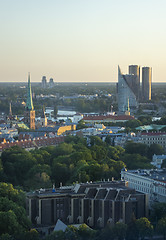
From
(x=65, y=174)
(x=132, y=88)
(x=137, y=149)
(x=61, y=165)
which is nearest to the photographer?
(x=65, y=174)

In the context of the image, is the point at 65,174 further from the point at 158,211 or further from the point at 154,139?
the point at 154,139

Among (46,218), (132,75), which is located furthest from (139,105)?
(46,218)

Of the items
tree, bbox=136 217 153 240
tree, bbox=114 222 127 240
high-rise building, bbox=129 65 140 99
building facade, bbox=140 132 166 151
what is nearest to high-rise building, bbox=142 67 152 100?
high-rise building, bbox=129 65 140 99

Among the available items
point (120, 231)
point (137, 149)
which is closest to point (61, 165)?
point (137, 149)

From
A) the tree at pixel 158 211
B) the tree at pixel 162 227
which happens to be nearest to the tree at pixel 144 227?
the tree at pixel 162 227

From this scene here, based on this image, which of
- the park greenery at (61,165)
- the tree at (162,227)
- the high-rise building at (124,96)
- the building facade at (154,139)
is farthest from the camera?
the high-rise building at (124,96)

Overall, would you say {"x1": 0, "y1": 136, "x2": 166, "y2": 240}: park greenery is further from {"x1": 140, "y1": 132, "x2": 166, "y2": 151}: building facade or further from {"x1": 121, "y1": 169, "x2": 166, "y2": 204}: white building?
{"x1": 140, "y1": 132, "x2": 166, "y2": 151}: building facade

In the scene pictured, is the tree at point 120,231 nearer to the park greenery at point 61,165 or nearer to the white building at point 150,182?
the white building at point 150,182
